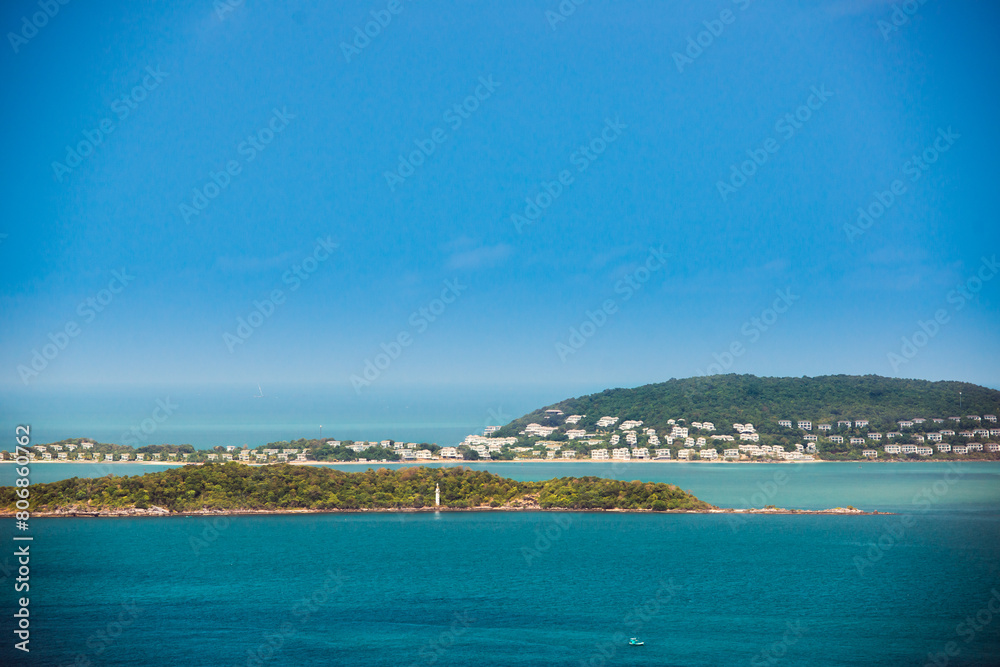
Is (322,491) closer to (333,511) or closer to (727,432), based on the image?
(333,511)

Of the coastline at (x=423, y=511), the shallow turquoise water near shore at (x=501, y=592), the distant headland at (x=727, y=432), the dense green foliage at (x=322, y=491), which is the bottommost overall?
the shallow turquoise water near shore at (x=501, y=592)

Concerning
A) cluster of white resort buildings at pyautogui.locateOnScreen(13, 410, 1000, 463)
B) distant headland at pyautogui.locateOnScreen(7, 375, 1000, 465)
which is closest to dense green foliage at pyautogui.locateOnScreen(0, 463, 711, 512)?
distant headland at pyautogui.locateOnScreen(7, 375, 1000, 465)

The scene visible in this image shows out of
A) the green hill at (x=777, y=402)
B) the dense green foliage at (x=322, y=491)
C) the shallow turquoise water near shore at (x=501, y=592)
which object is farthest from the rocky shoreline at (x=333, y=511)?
the green hill at (x=777, y=402)

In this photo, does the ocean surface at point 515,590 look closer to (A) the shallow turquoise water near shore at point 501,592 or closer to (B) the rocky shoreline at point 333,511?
(A) the shallow turquoise water near shore at point 501,592

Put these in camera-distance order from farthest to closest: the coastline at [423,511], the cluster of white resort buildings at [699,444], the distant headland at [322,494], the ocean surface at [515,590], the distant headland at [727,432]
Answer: the cluster of white resort buildings at [699,444]
the distant headland at [727,432]
the distant headland at [322,494]
the coastline at [423,511]
the ocean surface at [515,590]

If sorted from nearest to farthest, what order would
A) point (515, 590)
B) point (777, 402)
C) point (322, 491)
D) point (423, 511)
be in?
point (515, 590) < point (423, 511) < point (322, 491) < point (777, 402)

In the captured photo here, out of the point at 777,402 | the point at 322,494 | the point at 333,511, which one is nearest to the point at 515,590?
the point at 333,511

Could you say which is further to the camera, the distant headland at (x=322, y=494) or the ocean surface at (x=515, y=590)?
the distant headland at (x=322, y=494)
